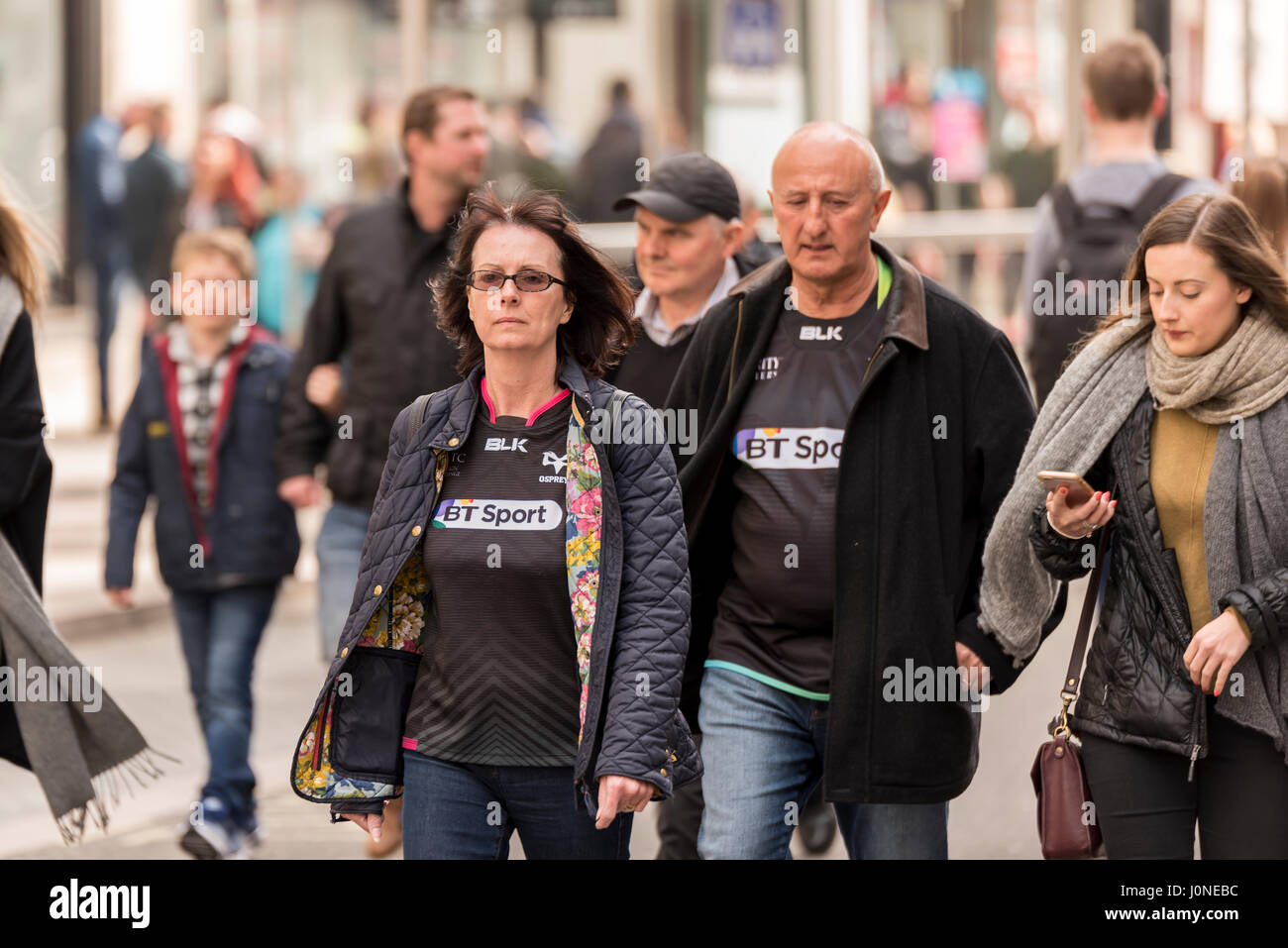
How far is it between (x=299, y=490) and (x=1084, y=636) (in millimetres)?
3131

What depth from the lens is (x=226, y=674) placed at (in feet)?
23.6

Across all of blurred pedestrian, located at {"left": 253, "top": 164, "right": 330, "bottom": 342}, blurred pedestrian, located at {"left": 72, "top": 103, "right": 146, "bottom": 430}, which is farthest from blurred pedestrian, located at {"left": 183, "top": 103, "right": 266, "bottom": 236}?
blurred pedestrian, located at {"left": 72, "top": 103, "right": 146, "bottom": 430}

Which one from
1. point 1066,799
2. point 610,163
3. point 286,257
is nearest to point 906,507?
point 1066,799

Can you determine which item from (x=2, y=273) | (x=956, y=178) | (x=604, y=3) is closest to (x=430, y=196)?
(x=2, y=273)

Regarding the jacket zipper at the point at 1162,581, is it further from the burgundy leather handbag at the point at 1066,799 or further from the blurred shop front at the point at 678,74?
the blurred shop front at the point at 678,74

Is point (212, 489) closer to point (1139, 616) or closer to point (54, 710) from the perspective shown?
point (54, 710)

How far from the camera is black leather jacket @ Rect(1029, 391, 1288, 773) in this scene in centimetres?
434

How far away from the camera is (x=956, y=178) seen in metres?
16.5

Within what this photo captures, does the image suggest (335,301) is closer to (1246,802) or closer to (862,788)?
(862,788)

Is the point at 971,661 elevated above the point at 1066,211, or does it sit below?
below

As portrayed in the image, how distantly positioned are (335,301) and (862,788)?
3.11m

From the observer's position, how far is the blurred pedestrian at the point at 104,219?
17078 millimetres

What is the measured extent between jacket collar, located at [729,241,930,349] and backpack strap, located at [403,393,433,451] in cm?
91
